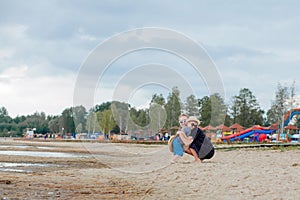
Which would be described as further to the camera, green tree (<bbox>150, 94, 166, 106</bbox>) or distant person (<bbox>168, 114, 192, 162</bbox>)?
green tree (<bbox>150, 94, 166, 106</bbox>)

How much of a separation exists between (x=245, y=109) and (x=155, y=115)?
55.3 metres

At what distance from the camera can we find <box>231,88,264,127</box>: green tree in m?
85.5

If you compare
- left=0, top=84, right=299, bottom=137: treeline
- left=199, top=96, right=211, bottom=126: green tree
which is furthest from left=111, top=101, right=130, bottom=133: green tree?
left=199, top=96, right=211, bottom=126: green tree

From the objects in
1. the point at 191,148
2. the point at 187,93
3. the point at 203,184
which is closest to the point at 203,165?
the point at 191,148

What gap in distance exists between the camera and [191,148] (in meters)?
15.7

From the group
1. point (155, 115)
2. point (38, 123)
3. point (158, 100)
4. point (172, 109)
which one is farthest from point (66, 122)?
point (172, 109)

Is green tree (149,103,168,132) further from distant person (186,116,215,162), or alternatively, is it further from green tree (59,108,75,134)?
green tree (59,108,75,134)

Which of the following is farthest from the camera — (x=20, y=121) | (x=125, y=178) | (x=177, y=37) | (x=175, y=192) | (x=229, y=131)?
(x=20, y=121)

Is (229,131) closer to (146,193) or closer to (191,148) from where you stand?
(191,148)

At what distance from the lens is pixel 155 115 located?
109ft

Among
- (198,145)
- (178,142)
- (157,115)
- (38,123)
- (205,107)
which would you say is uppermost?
(38,123)

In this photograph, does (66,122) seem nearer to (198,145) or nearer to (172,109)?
(172,109)

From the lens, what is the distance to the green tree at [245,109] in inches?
3366

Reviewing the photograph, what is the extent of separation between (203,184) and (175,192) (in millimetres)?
912
